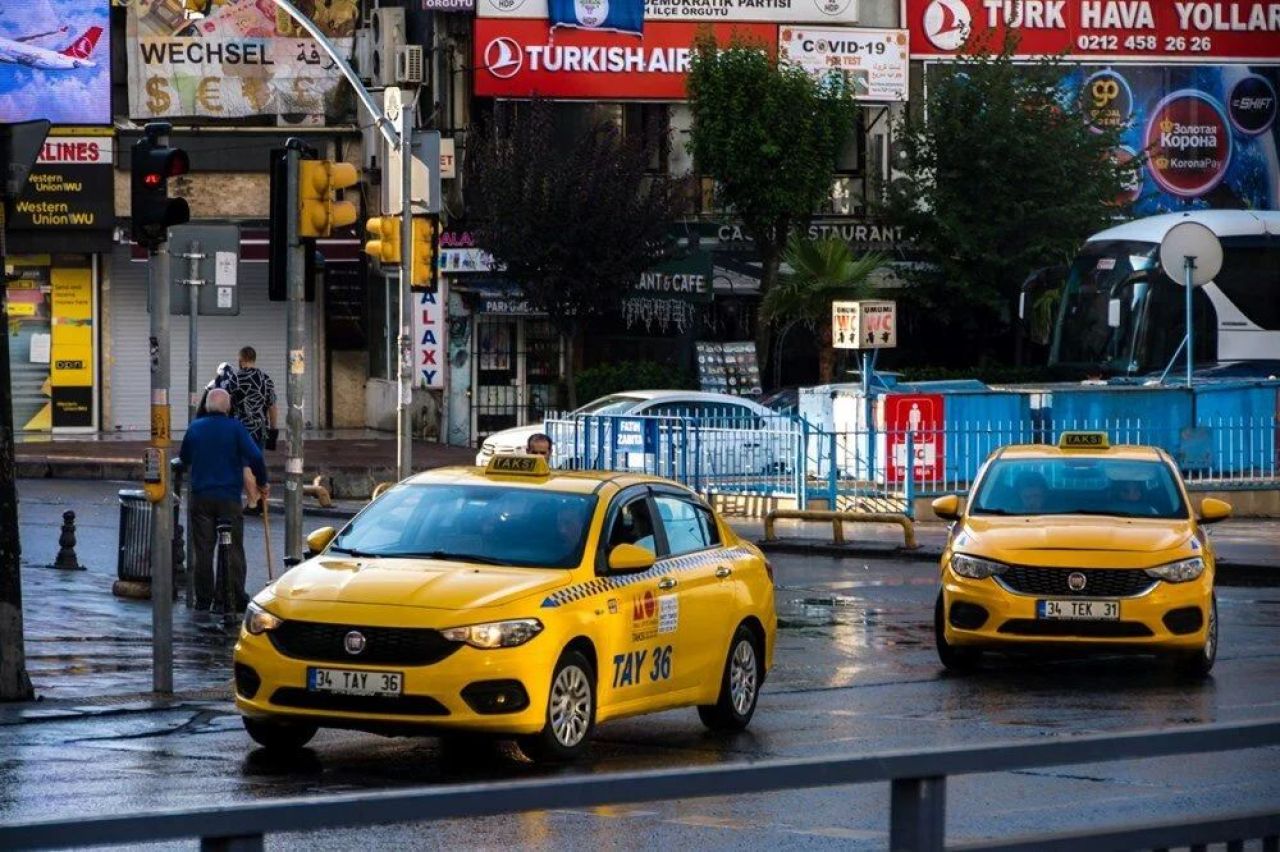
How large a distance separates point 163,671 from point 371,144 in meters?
32.3

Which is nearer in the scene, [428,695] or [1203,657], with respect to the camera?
[428,695]

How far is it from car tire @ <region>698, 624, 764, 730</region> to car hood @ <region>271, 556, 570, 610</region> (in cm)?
160

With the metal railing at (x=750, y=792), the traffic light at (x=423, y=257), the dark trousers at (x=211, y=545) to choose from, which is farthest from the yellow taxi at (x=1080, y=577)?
the metal railing at (x=750, y=792)

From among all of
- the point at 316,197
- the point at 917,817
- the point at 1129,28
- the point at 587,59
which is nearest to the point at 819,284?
the point at 587,59

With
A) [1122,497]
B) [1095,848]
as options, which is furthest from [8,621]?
[1095,848]

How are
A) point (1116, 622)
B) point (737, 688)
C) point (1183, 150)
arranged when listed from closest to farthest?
1. point (737, 688)
2. point (1116, 622)
3. point (1183, 150)

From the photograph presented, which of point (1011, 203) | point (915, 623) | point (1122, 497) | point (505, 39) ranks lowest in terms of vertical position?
point (915, 623)

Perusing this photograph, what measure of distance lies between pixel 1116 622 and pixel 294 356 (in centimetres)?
613

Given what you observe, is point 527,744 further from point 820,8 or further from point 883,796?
point 820,8

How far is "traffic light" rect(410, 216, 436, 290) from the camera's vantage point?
883 inches

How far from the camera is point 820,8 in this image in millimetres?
47031

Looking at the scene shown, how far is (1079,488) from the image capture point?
55.9 feet

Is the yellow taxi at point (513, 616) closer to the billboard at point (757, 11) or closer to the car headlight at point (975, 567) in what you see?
the car headlight at point (975, 567)

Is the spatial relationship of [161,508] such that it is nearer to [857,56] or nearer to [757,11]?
[757,11]
